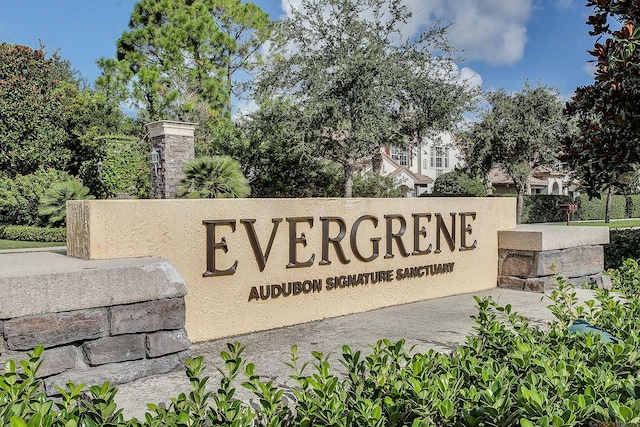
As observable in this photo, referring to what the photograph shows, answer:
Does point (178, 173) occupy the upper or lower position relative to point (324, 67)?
lower

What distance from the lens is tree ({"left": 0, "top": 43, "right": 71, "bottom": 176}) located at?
2102 centimetres

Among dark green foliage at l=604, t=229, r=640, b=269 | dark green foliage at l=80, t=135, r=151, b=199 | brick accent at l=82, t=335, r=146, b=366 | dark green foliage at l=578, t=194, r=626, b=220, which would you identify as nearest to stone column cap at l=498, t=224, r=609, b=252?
dark green foliage at l=604, t=229, r=640, b=269

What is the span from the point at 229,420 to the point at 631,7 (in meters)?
6.91

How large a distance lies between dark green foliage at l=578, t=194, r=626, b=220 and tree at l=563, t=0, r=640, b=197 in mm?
23931

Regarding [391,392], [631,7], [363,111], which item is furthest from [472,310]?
[363,111]

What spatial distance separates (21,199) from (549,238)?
675 inches

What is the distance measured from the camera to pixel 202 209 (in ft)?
12.6

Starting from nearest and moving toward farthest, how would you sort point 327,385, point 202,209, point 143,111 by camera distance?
point 327,385 < point 202,209 < point 143,111

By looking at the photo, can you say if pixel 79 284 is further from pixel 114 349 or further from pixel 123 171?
pixel 123 171

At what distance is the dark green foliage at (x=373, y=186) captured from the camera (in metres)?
19.3

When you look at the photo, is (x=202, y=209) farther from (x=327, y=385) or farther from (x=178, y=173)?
(x=178, y=173)

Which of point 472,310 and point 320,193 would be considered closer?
point 472,310

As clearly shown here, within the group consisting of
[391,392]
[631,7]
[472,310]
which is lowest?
[472,310]

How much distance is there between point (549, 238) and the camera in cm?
567
